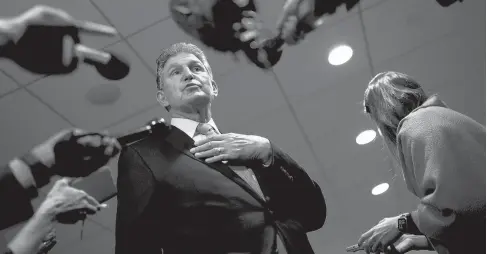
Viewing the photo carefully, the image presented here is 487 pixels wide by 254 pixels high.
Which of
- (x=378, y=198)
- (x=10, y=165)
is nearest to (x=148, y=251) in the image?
(x=10, y=165)

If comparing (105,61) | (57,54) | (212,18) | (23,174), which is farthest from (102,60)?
(23,174)

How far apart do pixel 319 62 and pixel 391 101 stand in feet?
4.99

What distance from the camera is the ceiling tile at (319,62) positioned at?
7.66ft

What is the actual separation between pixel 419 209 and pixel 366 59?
196cm

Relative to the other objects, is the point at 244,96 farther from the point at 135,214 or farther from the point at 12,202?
the point at 135,214

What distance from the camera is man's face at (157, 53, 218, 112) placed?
3.01 feet

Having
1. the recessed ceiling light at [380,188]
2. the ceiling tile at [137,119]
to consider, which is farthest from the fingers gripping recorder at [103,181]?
the recessed ceiling light at [380,188]

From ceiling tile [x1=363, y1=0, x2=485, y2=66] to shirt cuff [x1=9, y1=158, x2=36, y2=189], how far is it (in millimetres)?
1945

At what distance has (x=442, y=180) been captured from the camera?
79 centimetres

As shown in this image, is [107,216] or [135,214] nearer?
[135,214]

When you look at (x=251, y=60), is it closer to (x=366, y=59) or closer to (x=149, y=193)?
(x=366, y=59)

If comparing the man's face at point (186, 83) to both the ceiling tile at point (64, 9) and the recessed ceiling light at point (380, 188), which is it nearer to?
the ceiling tile at point (64, 9)

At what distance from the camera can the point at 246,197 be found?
73 cm

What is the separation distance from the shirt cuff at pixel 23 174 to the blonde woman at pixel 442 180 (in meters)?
0.88
